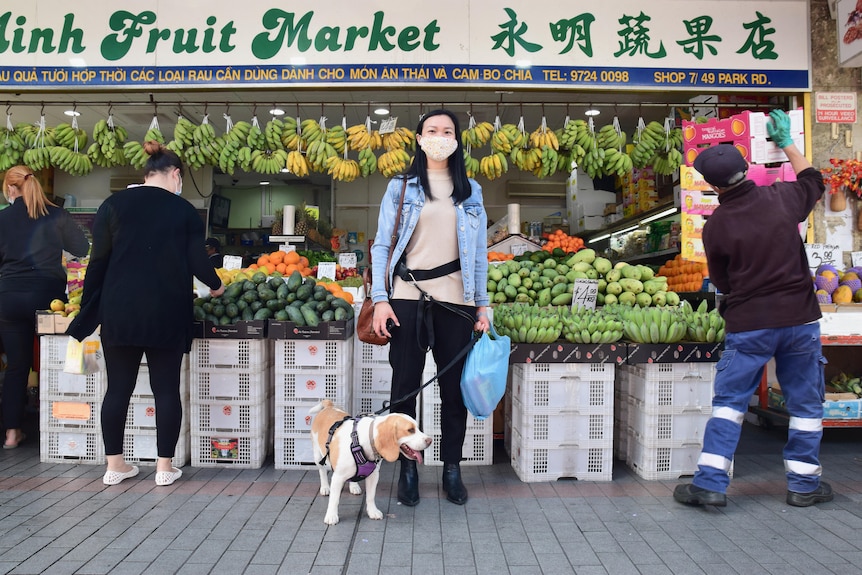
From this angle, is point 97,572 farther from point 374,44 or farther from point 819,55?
point 819,55

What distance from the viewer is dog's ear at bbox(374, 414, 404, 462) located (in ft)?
9.53

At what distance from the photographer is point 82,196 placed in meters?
12.7

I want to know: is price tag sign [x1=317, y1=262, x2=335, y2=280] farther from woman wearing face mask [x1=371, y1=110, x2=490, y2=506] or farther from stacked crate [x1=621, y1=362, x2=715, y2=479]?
stacked crate [x1=621, y1=362, x2=715, y2=479]

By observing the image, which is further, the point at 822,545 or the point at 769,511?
the point at 769,511

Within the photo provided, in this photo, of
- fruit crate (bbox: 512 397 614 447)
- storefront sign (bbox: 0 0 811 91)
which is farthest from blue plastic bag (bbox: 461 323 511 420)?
storefront sign (bbox: 0 0 811 91)

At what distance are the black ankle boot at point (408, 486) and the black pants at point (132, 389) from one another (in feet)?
4.88

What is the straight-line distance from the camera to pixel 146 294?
3.54 m

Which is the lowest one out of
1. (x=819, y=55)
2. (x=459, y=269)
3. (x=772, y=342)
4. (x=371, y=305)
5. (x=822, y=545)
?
(x=822, y=545)

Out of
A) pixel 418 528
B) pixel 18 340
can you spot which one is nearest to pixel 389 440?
pixel 418 528

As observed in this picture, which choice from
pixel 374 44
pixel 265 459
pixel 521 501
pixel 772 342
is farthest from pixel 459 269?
pixel 374 44

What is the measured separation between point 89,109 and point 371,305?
8.65m

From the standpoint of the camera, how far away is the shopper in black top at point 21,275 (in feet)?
14.9

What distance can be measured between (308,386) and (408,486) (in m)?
1.09

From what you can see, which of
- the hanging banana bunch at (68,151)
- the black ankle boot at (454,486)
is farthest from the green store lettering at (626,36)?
the hanging banana bunch at (68,151)
